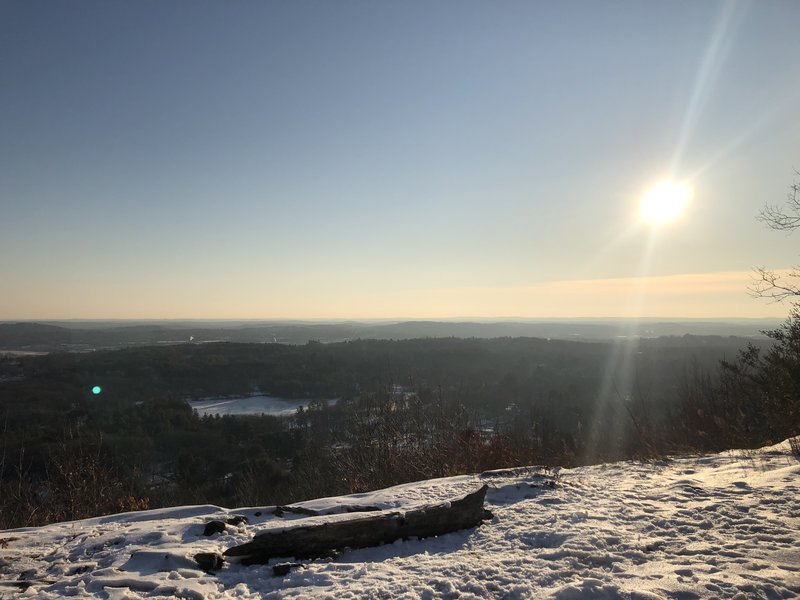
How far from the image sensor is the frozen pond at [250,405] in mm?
58469

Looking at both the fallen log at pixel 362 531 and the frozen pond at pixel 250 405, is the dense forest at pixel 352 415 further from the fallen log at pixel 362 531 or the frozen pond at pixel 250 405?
the fallen log at pixel 362 531

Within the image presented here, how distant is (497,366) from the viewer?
68.7m

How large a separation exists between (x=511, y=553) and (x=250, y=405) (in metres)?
66.5

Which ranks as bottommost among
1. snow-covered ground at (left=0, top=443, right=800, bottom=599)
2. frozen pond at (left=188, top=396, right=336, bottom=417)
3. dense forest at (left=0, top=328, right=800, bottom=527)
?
frozen pond at (left=188, top=396, right=336, bottom=417)

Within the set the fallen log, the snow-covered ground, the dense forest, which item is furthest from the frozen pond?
the fallen log

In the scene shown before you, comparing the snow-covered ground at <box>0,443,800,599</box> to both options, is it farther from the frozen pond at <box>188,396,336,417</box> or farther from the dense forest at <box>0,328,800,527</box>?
the frozen pond at <box>188,396,336,417</box>

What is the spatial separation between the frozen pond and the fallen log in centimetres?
5501

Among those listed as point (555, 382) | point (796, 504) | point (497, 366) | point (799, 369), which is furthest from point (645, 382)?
point (796, 504)

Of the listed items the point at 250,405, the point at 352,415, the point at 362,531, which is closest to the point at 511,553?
the point at 362,531

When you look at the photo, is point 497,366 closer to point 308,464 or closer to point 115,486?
point 308,464

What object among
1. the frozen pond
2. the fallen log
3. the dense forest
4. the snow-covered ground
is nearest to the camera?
the snow-covered ground

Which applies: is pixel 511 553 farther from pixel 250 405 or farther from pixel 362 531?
pixel 250 405

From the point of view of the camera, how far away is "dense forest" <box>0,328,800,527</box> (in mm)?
10664

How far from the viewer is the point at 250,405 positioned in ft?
212
